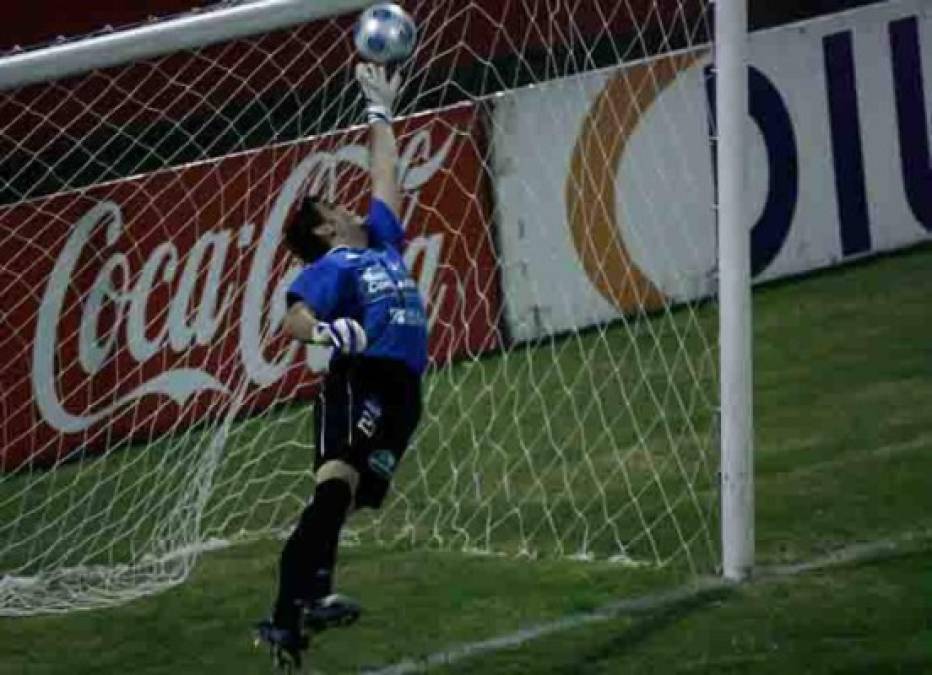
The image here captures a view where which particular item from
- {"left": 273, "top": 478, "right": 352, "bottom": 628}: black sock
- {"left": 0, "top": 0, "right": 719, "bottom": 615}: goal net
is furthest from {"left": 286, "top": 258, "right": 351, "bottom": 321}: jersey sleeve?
{"left": 0, "top": 0, "right": 719, "bottom": 615}: goal net

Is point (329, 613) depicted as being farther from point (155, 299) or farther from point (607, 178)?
point (607, 178)

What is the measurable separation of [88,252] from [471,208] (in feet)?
8.25

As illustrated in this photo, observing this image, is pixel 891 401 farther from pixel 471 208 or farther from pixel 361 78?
pixel 361 78

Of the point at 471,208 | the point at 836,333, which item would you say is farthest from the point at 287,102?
the point at 836,333

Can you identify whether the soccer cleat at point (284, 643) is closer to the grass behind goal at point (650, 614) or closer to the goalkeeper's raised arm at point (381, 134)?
the grass behind goal at point (650, 614)

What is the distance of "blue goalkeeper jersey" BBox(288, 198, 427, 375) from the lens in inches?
418

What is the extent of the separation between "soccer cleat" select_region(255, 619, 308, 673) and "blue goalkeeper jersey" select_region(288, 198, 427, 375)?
1.14 meters

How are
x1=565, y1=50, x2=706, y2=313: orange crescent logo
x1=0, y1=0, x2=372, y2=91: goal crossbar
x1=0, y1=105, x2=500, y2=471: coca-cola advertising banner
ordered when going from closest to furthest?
x1=0, y1=0, x2=372, y2=91: goal crossbar
x1=0, y1=105, x2=500, y2=471: coca-cola advertising banner
x1=565, y1=50, x2=706, y2=313: orange crescent logo

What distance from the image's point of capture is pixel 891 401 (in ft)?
47.9

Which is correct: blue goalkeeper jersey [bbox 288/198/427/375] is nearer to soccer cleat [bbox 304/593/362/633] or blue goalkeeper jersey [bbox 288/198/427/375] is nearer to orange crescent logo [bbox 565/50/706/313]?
soccer cleat [bbox 304/593/362/633]

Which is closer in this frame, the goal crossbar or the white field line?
the white field line

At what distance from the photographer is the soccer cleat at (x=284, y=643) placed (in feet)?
33.3

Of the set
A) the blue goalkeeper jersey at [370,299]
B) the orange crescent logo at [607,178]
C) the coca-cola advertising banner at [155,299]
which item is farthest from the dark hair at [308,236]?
the orange crescent logo at [607,178]

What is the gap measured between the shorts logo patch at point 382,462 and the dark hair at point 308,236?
84cm
